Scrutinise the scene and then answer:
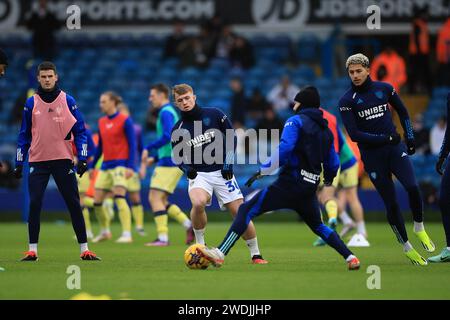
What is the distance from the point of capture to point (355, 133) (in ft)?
42.3

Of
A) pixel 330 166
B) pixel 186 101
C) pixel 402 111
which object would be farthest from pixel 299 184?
pixel 186 101

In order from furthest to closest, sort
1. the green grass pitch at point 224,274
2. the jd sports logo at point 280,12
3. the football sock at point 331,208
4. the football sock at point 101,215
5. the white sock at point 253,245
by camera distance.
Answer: the jd sports logo at point 280,12 → the football sock at point 101,215 → the football sock at point 331,208 → the white sock at point 253,245 → the green grass pitch at point 224,274

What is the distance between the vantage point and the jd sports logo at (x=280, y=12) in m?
31.2

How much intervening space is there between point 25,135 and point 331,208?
5.96m

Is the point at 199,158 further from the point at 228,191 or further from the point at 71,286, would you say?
the point at 71,286

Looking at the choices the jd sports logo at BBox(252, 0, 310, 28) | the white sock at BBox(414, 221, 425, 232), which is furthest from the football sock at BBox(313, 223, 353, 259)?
the jd sports logo at BBox(252, 0, 310, 28)

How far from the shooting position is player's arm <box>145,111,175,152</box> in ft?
55.1

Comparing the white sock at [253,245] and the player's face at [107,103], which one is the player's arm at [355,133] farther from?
the player's face at [107,103]

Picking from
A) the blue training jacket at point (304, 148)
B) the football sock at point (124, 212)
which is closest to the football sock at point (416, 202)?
the blue training jacket at point (304, 148)

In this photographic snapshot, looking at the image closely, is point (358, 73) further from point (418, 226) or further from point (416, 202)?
point (418, 226)

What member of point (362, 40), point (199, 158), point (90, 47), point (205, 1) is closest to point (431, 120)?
point (362, 40)

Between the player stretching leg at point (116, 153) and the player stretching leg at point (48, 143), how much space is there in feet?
15.6

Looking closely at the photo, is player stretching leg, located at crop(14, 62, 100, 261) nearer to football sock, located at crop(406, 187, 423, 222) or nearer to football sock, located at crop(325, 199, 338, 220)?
football sock, located at crop(406, 187, 423, 222)

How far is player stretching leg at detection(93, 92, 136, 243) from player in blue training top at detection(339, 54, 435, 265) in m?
6.15
